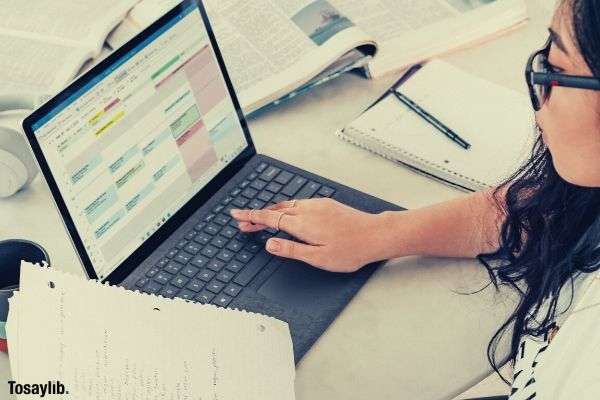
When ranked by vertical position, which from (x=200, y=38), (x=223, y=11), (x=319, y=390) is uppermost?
(x=200, y=38)

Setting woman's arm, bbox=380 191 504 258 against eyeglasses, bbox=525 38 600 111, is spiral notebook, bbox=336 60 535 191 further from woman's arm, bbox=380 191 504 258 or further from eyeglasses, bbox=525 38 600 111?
eyeglasses, bbox=525 38 600 111

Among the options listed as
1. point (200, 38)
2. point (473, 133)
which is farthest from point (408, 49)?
point (200, 38)

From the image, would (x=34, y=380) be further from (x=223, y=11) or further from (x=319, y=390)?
(x=223, y=11)

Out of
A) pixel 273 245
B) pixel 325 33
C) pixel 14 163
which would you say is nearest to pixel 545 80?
pixel 273 245

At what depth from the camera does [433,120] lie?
1189 millimetres

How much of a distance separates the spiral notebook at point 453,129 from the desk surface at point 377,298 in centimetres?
2

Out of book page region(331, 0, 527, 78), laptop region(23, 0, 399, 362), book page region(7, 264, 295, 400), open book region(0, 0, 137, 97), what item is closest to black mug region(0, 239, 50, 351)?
laptop region(23, 0, 399, 362)

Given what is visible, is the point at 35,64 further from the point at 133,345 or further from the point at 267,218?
the point at 133,345

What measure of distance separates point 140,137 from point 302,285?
24cm

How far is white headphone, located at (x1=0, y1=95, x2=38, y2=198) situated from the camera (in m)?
1.08

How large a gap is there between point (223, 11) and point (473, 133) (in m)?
0.43

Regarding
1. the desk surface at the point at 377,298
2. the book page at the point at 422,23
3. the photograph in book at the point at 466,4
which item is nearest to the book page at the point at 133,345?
the desk surface at the point at 377,298

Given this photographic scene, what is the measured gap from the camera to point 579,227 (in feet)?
3.22

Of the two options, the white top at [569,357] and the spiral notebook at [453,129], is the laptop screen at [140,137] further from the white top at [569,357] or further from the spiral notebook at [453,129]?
the white top at [569,357]
